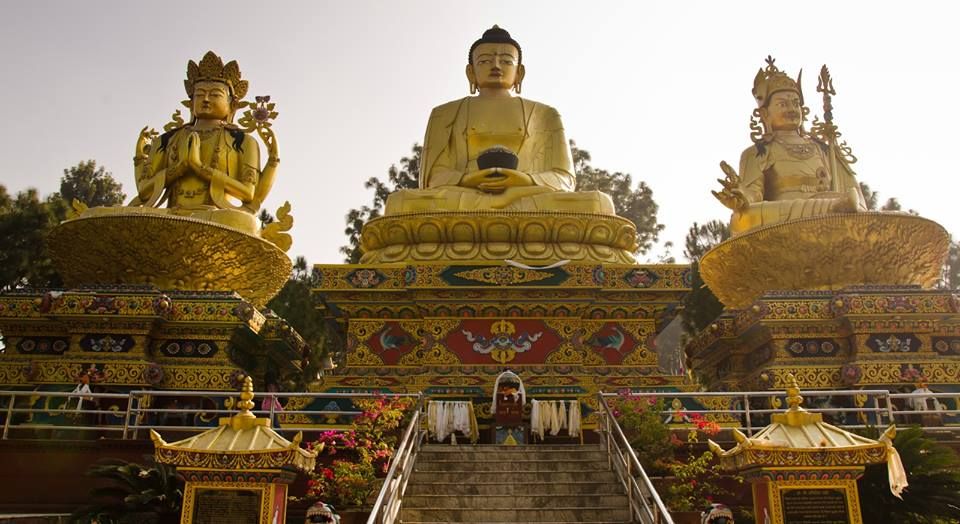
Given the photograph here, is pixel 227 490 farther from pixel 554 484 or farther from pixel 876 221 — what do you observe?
pixel 876 221

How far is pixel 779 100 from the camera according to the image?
15727 mm

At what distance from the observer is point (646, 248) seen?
89.1ft

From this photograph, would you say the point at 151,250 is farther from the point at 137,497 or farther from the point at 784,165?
the point at 784,165

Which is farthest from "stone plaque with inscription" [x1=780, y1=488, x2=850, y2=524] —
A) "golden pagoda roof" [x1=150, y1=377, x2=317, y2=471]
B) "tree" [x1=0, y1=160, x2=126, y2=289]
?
"tree" [x1=0, y1=160, x2=126, y2=289]

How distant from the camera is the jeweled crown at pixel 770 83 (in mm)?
15742

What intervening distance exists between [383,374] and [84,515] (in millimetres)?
4797

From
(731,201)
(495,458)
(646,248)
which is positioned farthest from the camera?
(646,248)

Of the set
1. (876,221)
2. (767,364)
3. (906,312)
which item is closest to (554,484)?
(767,364)

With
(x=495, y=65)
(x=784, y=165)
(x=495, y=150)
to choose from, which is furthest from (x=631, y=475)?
(x=495, y=65)

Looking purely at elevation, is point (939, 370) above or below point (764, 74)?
below

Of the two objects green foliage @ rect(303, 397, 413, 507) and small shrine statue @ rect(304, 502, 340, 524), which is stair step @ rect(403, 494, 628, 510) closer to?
green foliage @ rect(303, 397, 413, 507)

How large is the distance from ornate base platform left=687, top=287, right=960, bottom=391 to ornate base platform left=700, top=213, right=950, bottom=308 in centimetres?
91

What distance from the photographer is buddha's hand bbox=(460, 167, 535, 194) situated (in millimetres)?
13875

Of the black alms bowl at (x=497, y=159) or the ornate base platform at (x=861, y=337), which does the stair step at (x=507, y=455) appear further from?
the black alms bowl at (x=497, y=159)
